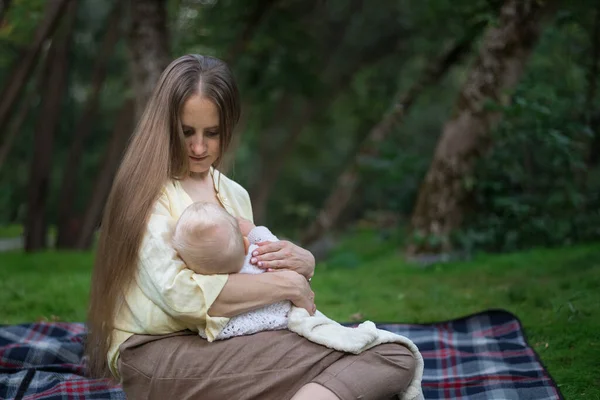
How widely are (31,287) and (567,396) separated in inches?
139

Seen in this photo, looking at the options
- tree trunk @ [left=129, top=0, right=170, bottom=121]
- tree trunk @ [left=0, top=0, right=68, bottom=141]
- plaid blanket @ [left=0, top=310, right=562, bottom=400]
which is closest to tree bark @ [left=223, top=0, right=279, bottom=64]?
tree trunk @ [left=129, top=0, right=170, bottom=121]

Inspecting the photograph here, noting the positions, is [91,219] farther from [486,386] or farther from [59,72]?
[486,386]

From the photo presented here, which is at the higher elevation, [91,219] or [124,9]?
[124,9]

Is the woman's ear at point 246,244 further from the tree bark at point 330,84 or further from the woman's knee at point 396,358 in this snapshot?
the tree bark at point 330,84

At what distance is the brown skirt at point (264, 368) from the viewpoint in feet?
7.73

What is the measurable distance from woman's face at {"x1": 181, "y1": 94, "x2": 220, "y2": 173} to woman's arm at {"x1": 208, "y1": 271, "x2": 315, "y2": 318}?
50 cm

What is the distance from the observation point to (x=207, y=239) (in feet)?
7.61

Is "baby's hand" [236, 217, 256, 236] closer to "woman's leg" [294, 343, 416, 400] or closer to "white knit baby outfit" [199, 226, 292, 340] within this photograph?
"white knit baby outfit" [199, 226, 292, 340]

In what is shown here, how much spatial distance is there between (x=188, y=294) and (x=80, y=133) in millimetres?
7752

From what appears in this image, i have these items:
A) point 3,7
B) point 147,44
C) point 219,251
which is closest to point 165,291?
point 219,251

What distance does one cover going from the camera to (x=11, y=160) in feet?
39.5

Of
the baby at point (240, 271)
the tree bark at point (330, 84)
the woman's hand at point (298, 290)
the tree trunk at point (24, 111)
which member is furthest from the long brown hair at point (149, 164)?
the tree bark at point (330, 84)

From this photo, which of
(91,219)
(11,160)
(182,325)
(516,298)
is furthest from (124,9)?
(182,325)

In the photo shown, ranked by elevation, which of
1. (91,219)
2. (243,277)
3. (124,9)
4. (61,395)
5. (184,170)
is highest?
(124,9)
